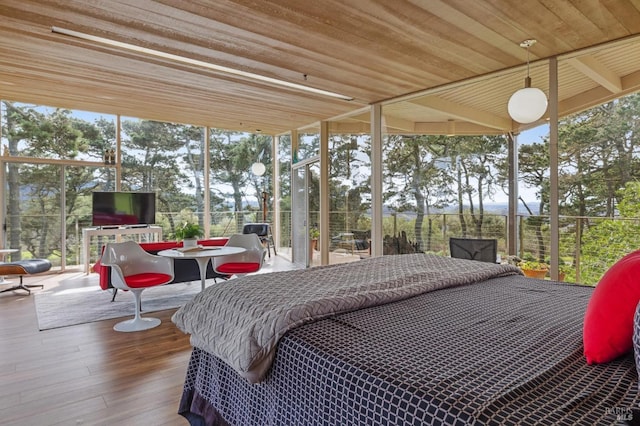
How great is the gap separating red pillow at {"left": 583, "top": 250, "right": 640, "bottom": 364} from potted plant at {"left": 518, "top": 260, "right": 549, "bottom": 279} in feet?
10.3

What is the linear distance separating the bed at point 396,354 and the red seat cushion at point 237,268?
2250mm

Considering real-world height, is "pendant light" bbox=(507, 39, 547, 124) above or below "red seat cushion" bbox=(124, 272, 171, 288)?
above

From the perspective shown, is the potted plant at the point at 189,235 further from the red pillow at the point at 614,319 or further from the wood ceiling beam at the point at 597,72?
the wood ceiling beam at the point at 597,72

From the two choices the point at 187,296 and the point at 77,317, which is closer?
the point at 77,317

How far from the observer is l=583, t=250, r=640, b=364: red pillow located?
1146 mm

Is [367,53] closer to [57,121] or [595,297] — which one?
[595,297]

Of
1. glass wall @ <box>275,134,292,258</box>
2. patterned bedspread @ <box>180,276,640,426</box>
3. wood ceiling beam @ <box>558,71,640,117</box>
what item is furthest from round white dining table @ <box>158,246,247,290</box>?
glass wall @ <box>275,134,292,258</box>

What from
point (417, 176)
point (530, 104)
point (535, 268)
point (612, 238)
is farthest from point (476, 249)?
point (530, 104)

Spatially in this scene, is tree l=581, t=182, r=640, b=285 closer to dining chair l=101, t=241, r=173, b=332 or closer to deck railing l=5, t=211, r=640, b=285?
deck railing l=5, t=211, r=640, b=285

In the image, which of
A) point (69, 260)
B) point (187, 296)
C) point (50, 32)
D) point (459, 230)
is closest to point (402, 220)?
point (459, 230)

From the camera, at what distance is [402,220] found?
5484mm

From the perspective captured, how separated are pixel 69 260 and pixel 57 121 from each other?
2.48 m

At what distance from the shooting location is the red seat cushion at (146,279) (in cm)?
369

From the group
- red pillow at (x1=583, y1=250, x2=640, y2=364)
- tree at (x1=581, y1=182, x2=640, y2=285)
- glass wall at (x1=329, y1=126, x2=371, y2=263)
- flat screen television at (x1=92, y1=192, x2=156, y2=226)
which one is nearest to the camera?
red pillow at (x1=583, y1=250, x2=640, y2=364)
